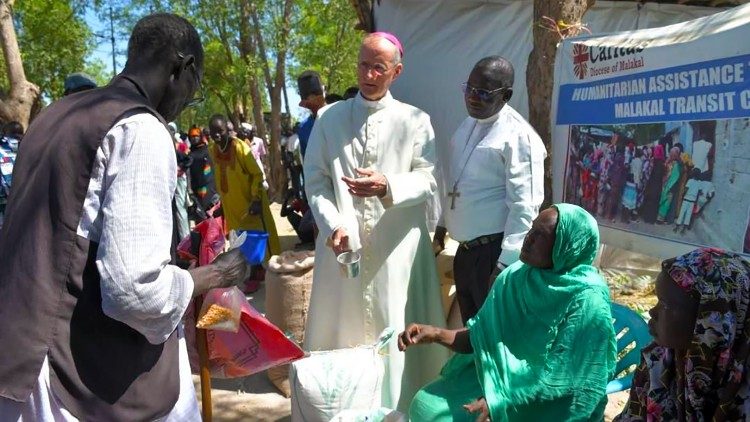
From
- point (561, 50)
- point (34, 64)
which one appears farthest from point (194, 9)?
point (561, 50)

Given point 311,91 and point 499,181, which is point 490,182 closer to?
point 499,181

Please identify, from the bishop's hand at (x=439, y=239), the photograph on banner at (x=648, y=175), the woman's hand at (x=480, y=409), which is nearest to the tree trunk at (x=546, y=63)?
the photograph on banner at (x=648, y=175)

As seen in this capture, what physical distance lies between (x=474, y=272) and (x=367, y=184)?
0.78 metres

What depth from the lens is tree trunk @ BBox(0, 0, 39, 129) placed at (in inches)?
390

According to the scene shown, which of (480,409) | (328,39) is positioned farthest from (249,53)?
(480,409)

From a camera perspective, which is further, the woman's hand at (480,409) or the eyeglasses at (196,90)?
the woman's hand at (480,409)

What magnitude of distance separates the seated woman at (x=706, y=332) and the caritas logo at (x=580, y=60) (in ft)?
9.46

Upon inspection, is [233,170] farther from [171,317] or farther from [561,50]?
[171,317]

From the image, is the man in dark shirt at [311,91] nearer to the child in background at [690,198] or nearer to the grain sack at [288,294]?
the grain sack at [288,294]

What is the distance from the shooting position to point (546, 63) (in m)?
4.75

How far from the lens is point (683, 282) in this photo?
5.50ft

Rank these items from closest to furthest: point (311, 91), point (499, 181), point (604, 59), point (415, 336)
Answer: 1. point (415, 336)
2. point (499, 181)
3. point (604, 59)
4. point (311, 91)

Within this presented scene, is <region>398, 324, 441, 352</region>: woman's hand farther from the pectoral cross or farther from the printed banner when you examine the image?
the printed banner

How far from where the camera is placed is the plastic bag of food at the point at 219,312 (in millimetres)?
2064
